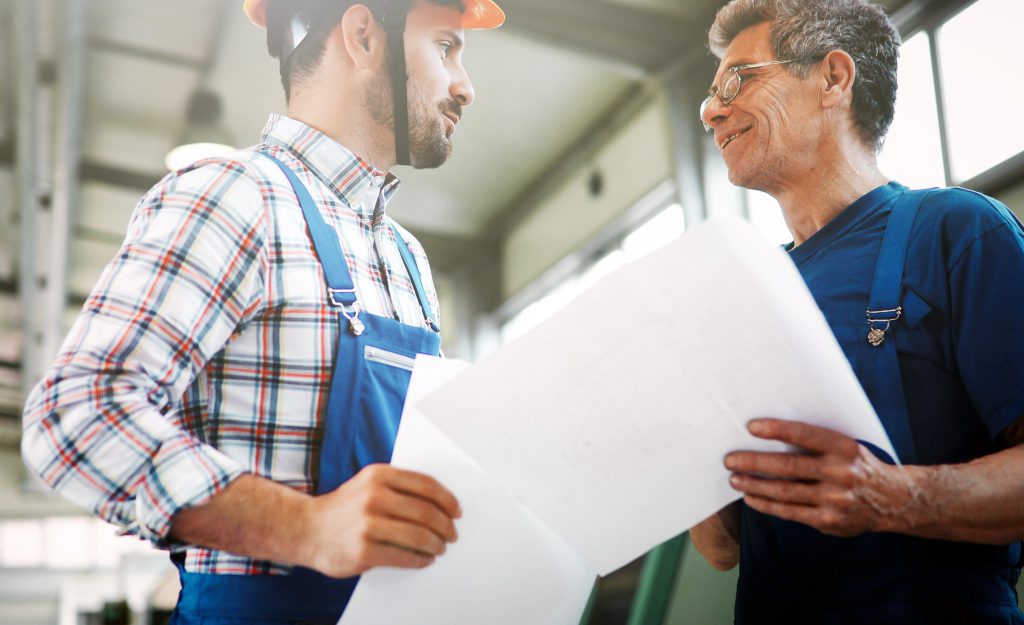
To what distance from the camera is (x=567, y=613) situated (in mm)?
986

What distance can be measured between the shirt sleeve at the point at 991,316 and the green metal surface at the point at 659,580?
1.84ft

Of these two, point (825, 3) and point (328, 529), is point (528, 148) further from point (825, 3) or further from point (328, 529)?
point (328, 529)

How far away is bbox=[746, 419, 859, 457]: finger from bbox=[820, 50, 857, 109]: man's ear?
2.33ft

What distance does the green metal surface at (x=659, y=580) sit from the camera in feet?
4.59

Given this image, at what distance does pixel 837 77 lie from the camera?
1374 mm

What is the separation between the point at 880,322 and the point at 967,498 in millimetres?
228

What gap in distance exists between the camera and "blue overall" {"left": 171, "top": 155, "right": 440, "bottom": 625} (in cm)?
92

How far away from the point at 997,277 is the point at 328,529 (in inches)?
29.1

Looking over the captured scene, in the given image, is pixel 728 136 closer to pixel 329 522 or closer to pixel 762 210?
pixel 329 522

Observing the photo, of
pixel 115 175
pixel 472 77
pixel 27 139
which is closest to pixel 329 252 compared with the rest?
pixel 472 77

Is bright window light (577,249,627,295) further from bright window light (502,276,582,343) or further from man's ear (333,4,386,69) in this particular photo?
man's ear (333,4,386,69)

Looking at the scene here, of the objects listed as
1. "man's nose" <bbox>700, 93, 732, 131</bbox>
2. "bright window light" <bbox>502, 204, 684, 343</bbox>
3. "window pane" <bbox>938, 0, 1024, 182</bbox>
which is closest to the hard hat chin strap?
"man's nose" <bbox>700, 93, 732, 131</bbox>

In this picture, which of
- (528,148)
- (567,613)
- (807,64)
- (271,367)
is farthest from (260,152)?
(528,148)

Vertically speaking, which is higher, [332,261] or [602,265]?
[602,265]
